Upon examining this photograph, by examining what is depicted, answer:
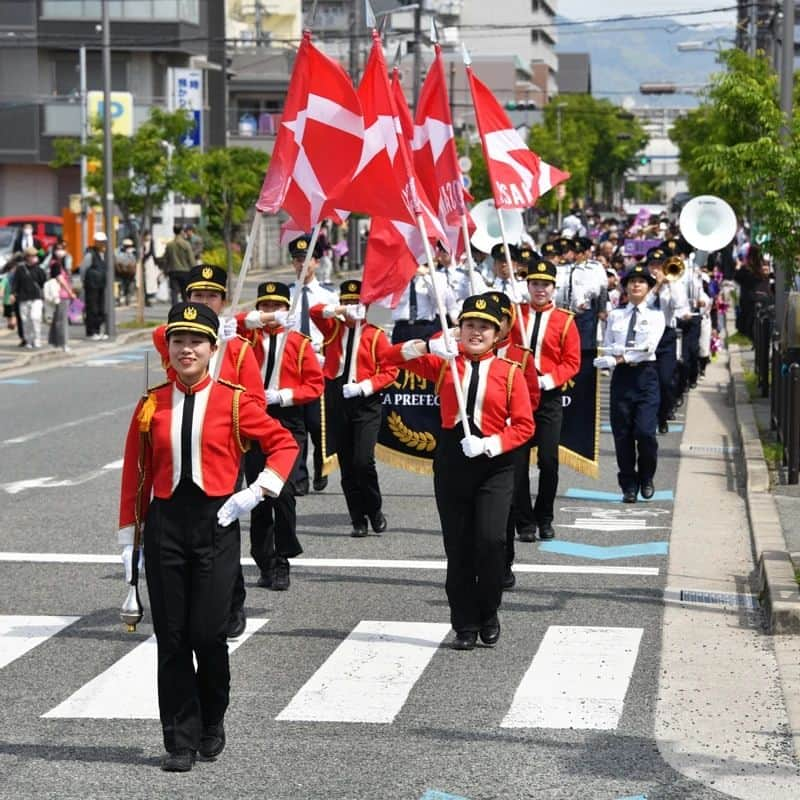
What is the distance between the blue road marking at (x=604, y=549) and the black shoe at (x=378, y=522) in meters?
1.23

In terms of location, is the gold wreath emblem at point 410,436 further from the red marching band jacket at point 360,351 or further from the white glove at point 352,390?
the white glove at point 352,390

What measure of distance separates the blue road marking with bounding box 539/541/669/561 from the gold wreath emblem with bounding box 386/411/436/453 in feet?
6.48

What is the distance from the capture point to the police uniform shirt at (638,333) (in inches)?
609

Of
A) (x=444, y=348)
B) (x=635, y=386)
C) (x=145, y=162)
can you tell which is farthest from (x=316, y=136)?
(x=145, y=162)

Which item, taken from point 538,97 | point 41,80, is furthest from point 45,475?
point 538,97

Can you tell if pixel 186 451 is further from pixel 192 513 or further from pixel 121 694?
pixel 121 694

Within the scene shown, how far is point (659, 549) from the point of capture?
518 inches

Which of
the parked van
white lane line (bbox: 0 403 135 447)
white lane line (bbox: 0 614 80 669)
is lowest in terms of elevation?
white lane line (bbox: 0 614 80 669)

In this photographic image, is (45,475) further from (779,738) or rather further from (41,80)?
(41,80)

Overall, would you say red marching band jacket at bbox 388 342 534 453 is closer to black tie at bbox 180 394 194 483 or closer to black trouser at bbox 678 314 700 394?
black tie at bbox 180 394 194 483

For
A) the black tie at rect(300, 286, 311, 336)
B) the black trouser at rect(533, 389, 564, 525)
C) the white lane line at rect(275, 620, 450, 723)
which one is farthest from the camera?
the black tie at rect(300, 286, 311, 336)

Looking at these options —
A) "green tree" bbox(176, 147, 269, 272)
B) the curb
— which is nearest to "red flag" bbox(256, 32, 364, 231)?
the curb

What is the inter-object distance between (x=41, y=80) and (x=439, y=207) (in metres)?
54.0

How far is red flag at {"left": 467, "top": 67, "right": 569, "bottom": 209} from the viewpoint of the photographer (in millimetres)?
14141
